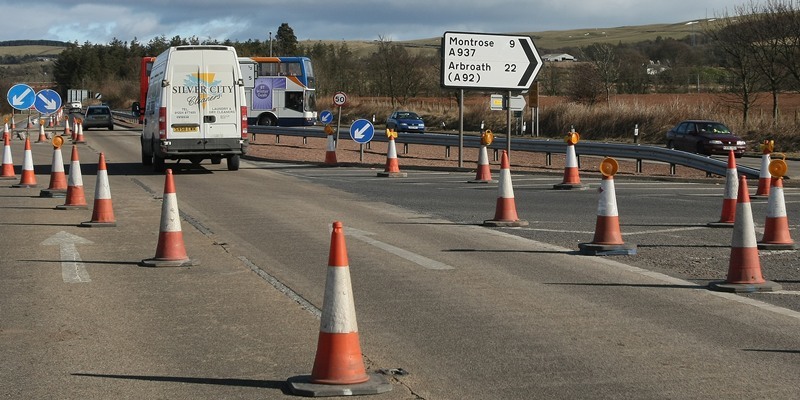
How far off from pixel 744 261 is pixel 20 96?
89.8 ft

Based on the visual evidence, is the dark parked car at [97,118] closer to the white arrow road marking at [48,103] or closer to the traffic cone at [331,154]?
the white arrow road marking at [48,103]

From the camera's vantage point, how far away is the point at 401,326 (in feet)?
25.7

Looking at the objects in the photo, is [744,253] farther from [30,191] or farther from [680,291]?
[30,191]

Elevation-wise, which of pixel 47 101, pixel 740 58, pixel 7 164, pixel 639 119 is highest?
pixel 740 58

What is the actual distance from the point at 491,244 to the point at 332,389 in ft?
22.7

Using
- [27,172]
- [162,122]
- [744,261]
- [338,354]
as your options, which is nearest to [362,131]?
[162,122]

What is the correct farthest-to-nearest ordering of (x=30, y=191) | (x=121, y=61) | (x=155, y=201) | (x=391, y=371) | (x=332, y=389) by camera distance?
1. (x=121, y=61)
2. (x=30, y=191)
3. (x=155, y=201)
4. (x=391, y=371)
5. (x=332, y=389)

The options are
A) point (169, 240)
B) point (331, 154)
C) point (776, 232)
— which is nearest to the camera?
point (169, 240)

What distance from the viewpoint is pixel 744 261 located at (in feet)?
30.3

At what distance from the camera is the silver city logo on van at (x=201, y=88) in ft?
81.7

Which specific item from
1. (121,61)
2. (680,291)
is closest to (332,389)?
(680,291)

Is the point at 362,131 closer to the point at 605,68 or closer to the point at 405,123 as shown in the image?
the point at 405,123

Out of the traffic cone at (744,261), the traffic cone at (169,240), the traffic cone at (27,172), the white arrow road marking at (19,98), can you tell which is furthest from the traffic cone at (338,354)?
the white arrow road marking at (19,98)

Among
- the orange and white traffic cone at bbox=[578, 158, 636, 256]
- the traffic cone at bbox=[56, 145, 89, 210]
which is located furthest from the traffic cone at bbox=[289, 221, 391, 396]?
the traffic cone at bbox=[56, 145, 89, 210]
